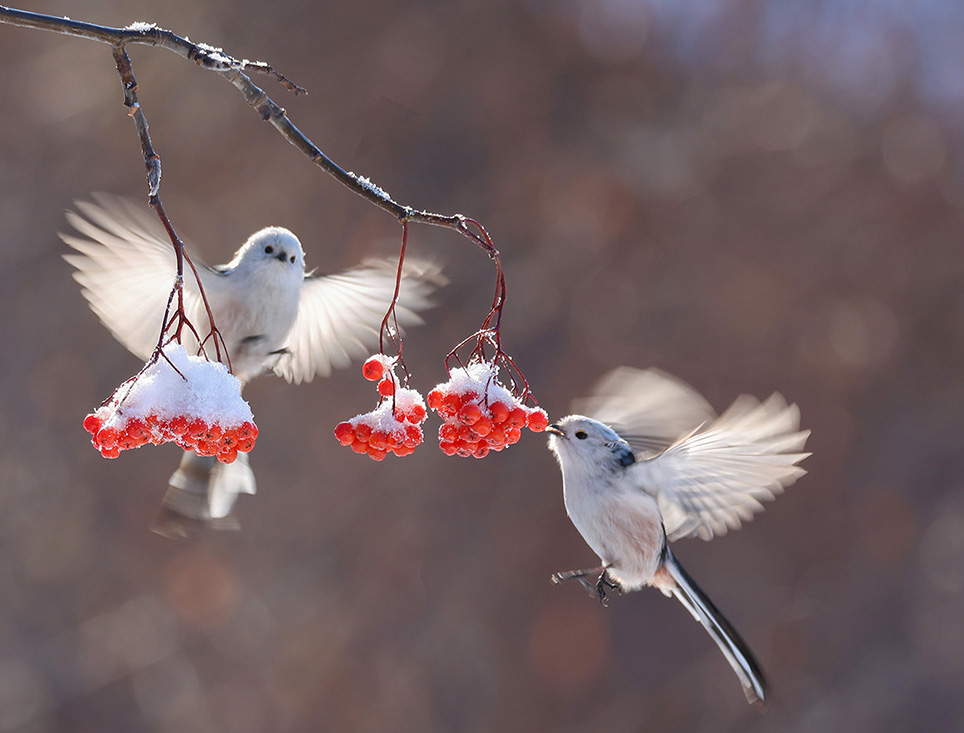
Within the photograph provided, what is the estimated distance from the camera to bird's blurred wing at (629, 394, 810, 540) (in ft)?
5.62

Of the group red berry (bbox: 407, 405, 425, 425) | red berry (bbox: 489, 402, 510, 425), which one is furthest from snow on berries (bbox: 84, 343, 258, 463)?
red berry (bbox: 489, 402, 510, 425)

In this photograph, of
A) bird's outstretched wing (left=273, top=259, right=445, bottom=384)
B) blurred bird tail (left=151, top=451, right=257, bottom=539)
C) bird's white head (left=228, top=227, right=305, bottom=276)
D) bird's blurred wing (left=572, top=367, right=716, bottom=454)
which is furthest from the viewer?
bird's outstretched wing (left=273, top=259, right=445, bottom=384)

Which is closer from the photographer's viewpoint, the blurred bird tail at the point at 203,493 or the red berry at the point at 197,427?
the red berry at the point at 197,427

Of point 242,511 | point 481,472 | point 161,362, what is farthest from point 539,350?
point 161,362

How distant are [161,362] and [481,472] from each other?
5.23 meters

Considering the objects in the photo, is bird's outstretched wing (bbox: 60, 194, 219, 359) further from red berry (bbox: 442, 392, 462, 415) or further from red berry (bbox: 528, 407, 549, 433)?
red berry (bbox: 528, 407, 549, 433)

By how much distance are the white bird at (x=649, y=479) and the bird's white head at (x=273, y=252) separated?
2.66 feet

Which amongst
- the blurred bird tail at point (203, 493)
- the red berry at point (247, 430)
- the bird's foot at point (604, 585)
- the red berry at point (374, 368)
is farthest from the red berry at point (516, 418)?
the bird's foot at point (604, 585)

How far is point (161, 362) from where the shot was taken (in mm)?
1244

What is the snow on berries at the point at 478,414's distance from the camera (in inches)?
53.4

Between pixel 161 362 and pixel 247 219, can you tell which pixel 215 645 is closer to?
pixel 247 219

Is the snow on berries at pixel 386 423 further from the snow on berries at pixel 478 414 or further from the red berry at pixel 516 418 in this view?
the red berry at pixel 516 418

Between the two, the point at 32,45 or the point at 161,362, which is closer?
the point at 161,362

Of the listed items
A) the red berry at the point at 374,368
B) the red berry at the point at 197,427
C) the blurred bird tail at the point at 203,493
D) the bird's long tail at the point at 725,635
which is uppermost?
the red berry at the point at 374,368
